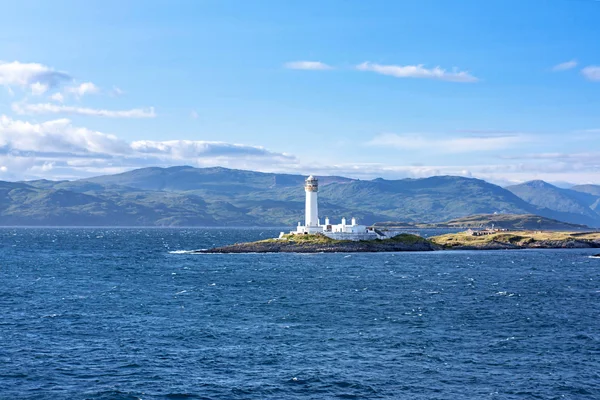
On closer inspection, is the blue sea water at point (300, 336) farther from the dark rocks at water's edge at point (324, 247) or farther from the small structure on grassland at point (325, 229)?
the small structure on grassland at point (325, 229)

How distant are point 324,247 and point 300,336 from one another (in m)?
110

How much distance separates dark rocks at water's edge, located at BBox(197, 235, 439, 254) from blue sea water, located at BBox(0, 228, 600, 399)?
55.6 metres

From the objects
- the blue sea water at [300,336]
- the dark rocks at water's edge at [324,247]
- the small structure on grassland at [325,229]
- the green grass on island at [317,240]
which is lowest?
the blue sea water at [300,336]

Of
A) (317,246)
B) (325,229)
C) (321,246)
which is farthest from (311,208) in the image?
(321,246)

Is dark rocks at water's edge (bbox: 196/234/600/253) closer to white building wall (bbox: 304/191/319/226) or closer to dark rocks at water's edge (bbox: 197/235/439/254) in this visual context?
dark rocks at water's edge (bbox: 197/235/439/254)

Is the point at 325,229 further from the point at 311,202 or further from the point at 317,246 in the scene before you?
the point at 317,246

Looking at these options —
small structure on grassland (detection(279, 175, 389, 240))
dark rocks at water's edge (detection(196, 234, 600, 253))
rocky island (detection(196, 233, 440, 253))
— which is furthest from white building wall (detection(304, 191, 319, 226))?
dark rocks at water's edge (detection(196, 234, 600, 253))

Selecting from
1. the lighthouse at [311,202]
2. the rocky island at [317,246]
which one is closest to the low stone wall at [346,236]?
the rocky island at [317,246]

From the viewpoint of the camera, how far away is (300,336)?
6088cm

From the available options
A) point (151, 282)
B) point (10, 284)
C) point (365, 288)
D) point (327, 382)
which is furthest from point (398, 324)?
point (10, 284)

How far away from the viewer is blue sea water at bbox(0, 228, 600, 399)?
45.2 meters

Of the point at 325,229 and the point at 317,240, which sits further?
the point at 325,229

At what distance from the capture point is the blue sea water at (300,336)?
1781 inches

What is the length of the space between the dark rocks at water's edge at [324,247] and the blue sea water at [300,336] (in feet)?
182
